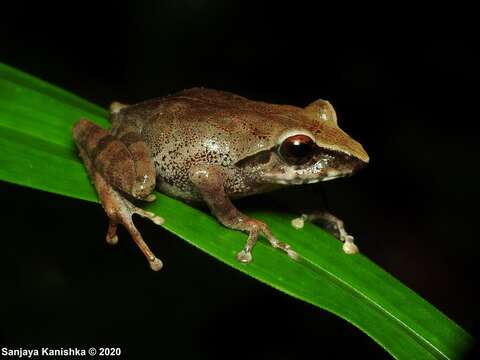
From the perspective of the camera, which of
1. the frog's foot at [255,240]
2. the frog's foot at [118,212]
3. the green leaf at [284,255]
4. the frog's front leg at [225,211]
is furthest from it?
the frog's foot at [118,212]

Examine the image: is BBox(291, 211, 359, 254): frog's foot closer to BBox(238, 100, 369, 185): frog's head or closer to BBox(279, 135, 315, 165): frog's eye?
BBox(238, 100, 369, 185): frog's head

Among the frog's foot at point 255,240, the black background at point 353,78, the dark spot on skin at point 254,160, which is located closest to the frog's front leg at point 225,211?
the frog's foot at point 255,240

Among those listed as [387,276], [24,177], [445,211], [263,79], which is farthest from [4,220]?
[445,211]

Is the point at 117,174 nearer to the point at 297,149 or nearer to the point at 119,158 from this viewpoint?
the point at 119,158

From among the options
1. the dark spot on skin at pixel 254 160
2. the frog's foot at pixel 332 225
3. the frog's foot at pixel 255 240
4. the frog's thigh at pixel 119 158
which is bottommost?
the frog's thigh at pixel 119 158

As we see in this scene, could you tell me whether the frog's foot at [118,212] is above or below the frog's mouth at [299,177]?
below

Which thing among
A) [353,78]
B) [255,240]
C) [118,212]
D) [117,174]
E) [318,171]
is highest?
[353,78]

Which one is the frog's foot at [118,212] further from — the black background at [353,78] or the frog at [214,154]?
the black background at [353,78]

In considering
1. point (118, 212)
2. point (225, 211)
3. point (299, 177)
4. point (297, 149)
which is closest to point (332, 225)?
point (299, 177)
